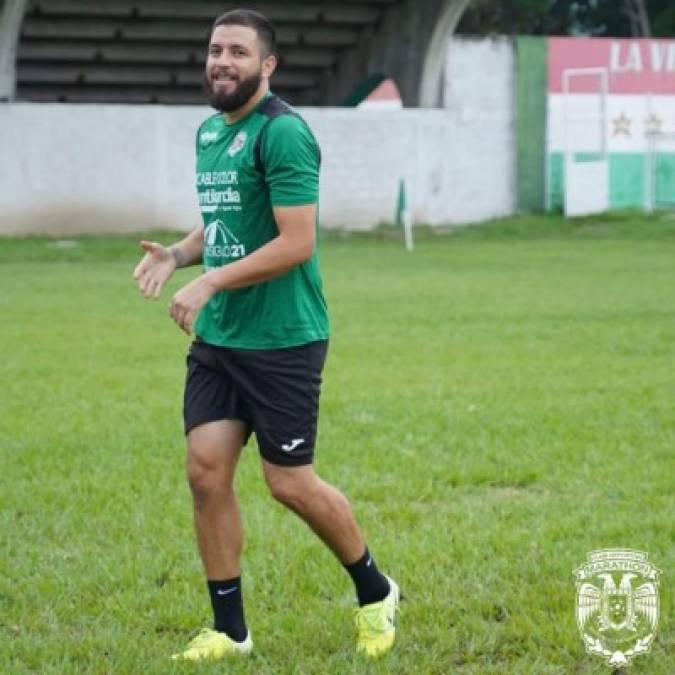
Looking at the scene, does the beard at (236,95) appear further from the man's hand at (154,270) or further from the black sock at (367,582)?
the black sock at (367,582)

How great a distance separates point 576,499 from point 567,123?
28085 mm

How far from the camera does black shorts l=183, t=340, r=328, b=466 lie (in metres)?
5.39

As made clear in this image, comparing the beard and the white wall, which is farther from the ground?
the beard

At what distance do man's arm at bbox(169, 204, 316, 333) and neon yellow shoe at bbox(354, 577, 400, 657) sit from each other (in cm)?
110

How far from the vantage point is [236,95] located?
5.28 metres

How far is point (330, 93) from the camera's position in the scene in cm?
3819

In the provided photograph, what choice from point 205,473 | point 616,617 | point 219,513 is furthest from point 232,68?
point 616,617

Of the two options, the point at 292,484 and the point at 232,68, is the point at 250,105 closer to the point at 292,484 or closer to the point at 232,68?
the point at 232,68

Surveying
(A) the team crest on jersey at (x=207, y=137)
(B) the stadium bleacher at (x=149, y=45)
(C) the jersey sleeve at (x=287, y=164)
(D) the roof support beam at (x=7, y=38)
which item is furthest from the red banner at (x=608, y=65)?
(C) the jersey sleeve at (x=287, y=164)

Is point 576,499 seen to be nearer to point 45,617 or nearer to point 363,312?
point 45,617

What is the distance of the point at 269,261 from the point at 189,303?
281 millimetres

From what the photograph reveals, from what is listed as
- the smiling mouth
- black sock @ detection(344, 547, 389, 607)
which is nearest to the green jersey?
the smiling mouth

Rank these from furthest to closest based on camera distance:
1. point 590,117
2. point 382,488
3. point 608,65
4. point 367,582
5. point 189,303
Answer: point 608,65
point 590,117
point 382,488
point 367,582
point 189,303

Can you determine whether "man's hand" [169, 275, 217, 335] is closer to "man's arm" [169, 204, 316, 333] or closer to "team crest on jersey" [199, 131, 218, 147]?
"man's arm" [169, 204, 316, 333]
